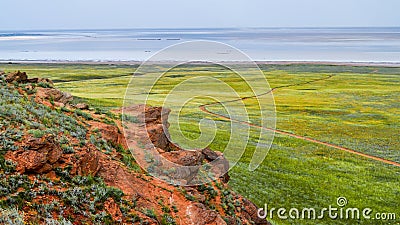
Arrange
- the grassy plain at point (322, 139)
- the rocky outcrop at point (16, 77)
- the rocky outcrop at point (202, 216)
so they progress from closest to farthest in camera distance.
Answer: the rocky outcrop at point (202, 216) → the rocky outcrop at point (16, 77) → the grassy plain at point (322, 139)

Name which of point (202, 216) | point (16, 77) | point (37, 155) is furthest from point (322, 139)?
point (37, 155)

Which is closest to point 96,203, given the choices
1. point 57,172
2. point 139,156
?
point 57,172

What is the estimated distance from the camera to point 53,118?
645 inches

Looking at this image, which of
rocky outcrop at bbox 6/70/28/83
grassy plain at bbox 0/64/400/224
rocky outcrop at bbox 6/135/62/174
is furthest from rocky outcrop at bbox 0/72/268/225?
grassy plain at bbox 0/64/400/224

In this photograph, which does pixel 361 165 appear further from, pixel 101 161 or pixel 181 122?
pixel 101 161

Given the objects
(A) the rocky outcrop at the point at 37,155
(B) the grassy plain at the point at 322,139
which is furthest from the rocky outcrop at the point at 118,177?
(B) the grassy plain at the point at 322,139

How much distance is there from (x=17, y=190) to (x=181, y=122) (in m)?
38.7

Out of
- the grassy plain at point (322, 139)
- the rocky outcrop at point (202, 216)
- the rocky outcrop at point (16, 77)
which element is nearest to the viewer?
the rocky outcrop at point (202, 216)

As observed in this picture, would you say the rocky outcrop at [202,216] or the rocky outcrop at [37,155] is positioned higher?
the rocky outcrop at [37,155]

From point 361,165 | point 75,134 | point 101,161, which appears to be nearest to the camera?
point 101,161

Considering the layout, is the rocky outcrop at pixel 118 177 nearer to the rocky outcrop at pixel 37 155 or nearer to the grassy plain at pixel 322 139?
the rocky outcrop at pixel 37 155

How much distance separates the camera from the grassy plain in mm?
27344

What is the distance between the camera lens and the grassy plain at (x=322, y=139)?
27344 mm

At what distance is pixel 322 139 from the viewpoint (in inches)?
1734
